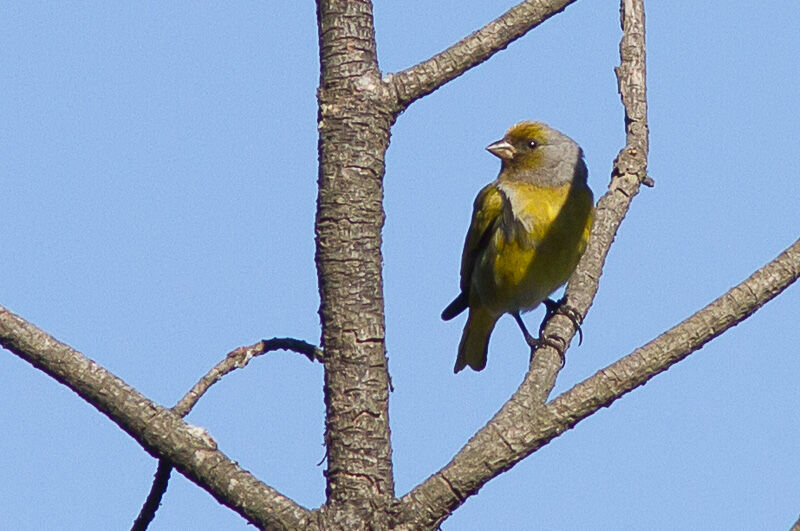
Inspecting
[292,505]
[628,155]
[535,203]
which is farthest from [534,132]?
[292,505]

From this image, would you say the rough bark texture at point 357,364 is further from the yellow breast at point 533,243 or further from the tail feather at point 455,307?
the tail feather at point 455,307

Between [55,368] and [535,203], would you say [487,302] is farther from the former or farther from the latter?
[55,368]

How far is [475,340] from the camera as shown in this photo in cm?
724

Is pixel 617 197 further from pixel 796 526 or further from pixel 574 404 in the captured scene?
pixel 796 526

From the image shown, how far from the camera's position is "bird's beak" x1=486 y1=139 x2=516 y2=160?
22.5 ft

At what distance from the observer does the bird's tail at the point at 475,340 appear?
7156 mm

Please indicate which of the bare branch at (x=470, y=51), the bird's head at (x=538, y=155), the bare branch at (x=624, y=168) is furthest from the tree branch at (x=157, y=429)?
the bird's head at (x=538, y=155)

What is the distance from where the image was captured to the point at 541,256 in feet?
20.4

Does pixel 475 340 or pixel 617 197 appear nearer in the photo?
pixel 617 197

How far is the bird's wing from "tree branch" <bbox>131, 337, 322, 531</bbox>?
139 inches

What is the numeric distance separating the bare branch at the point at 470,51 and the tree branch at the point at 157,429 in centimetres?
113

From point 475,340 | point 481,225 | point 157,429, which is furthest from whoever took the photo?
point 475,340

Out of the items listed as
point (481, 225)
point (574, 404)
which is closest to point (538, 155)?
point (481, 225)

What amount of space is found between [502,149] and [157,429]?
4304mm
